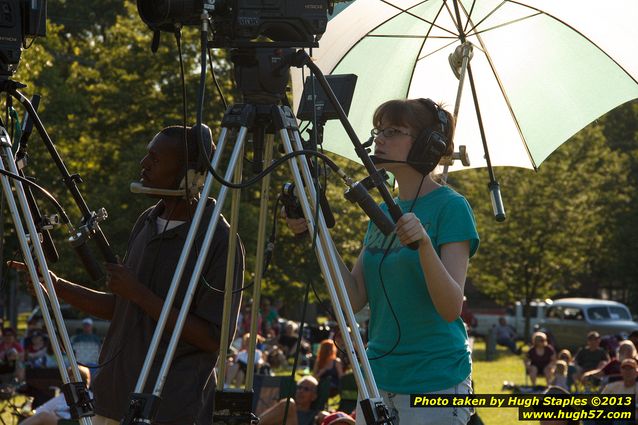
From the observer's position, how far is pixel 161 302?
Answer: 3.98m

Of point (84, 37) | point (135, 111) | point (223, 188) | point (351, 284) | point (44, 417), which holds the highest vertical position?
point (84, 37)

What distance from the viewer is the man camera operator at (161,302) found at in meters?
4.11

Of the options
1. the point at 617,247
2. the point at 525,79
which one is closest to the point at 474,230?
the point at 525,79

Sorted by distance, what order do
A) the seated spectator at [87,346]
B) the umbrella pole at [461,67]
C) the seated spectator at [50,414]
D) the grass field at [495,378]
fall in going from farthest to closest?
1. the seated spectator at [87,346]
2. the grass field at [495,378]
3. the seated spectator at [50,414]
4. the umbrella pole at [461,67]

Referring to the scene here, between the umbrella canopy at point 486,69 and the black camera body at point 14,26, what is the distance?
1944 millimetres

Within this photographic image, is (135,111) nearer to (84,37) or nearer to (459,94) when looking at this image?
(84,37)

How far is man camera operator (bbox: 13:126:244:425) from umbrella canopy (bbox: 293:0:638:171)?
148 cm

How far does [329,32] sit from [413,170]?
1.90m

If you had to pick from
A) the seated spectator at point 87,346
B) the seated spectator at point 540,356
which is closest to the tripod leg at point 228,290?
the seated spectator at point 87,346

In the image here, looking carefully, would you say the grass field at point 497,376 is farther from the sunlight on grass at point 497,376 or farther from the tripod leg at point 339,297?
the tripod leg at point 339,297

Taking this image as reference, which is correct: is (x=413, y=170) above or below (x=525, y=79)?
below

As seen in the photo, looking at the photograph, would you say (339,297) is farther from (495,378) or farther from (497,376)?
(497,376)

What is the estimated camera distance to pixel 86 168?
27.5 metres

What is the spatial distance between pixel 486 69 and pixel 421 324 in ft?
7.44
